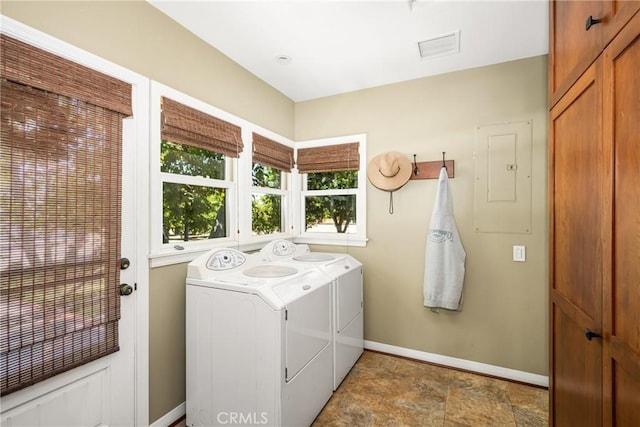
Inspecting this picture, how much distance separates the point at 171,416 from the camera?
185cm

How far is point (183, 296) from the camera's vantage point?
6.32 feet

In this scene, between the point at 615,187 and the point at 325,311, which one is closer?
the point at 615,187

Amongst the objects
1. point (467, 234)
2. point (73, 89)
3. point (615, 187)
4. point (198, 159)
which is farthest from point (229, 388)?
point (467, 234)

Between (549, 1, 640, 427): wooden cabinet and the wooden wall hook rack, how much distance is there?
1164mm

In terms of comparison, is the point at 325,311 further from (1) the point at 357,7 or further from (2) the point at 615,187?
(1) the point at 357,7

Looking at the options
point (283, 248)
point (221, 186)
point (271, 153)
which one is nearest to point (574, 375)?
point (283, 248)

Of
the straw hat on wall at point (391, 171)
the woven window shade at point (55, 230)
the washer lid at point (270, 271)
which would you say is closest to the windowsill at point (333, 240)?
the straw hat on wall at point (391, 171)

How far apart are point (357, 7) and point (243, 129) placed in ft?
3.92

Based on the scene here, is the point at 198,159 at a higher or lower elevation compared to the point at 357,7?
lower

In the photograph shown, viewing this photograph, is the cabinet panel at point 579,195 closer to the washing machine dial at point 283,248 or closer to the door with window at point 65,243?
the washing machine dial at point 283,248

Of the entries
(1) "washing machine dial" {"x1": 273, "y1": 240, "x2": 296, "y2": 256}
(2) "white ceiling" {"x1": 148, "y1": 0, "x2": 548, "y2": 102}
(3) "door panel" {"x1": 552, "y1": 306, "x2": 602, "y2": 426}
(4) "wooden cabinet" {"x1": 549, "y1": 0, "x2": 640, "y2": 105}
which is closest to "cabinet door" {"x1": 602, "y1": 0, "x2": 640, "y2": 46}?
(4) "wooden cabinet" {"x1": 549, "y1": 0, "x2": 640, "y2": 105}

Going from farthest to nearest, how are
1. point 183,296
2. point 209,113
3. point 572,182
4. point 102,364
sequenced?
point 209,113 < point 183,296 < point 102,364 < point 572,182

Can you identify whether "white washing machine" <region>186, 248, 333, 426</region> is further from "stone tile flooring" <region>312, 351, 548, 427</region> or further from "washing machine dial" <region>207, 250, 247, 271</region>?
"stone tile flooring" <region>312, 351, 548, 427</region>

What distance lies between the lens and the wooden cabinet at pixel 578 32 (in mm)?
836
